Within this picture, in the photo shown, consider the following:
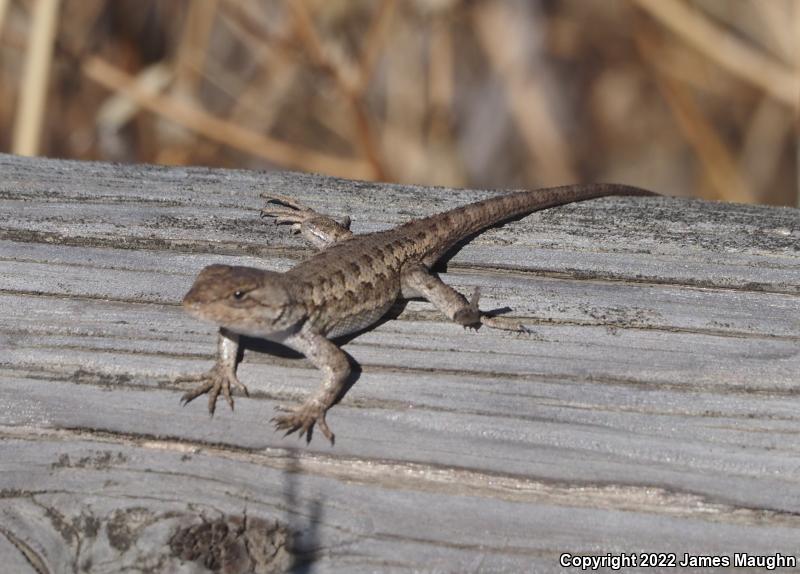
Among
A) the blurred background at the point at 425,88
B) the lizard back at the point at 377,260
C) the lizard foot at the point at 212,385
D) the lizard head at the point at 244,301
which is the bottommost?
the lizard foot at the point at 212,385

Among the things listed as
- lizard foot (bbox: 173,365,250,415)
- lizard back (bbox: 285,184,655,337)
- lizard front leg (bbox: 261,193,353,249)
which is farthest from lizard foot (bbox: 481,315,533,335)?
lizard front leg (bbox: 261,193,353,249)

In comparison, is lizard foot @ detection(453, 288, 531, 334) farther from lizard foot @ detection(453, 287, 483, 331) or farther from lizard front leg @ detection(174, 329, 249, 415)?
lizard front leg @ detection(174, 329, 249, 415)

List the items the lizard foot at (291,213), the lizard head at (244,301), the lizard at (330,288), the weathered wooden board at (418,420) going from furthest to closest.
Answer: the lizard foot at (291,213), the lizard head at (244,301), the lizard at (330,288), the weathered wooden board at (418,420)

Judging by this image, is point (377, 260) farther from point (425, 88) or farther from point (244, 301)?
point (425, 88)

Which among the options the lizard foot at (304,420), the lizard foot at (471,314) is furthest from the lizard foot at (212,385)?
the lizard foot at (471,314)

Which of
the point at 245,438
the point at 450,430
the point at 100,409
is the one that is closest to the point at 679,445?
the point at 450,430

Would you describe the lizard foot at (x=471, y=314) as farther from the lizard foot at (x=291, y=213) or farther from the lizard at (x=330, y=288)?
the lizard foot at (x=291, y=213)
